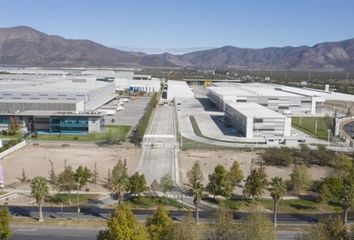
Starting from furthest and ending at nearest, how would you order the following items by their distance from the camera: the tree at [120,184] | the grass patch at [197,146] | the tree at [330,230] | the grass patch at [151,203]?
the grass patch at [197,146], the grass patch at [151,203], the tree at [120,184], the tree at [330,230]

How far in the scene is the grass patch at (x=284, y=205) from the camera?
27953mm

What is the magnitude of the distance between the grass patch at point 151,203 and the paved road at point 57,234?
4430mm

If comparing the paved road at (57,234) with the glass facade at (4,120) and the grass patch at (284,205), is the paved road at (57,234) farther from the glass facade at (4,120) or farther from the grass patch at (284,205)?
the glass facade at (4,120)

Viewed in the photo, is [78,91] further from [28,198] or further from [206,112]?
[28,198]

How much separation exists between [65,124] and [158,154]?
620 inches

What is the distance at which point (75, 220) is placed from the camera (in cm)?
2503

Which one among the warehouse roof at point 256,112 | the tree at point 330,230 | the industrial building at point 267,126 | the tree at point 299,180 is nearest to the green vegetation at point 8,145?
the industrial building at point 267,126

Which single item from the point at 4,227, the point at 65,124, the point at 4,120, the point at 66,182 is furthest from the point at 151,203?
the point at 4,120

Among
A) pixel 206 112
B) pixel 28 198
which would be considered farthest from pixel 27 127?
pixel 206 112

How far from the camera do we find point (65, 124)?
172ft

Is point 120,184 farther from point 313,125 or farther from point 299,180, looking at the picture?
point 313,125

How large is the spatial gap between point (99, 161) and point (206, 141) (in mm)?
13632

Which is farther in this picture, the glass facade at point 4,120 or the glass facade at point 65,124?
the glass facade at point 4,120

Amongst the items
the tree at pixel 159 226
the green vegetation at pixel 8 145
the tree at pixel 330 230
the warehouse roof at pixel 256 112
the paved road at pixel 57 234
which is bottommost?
the paved road at pixel 57 234
